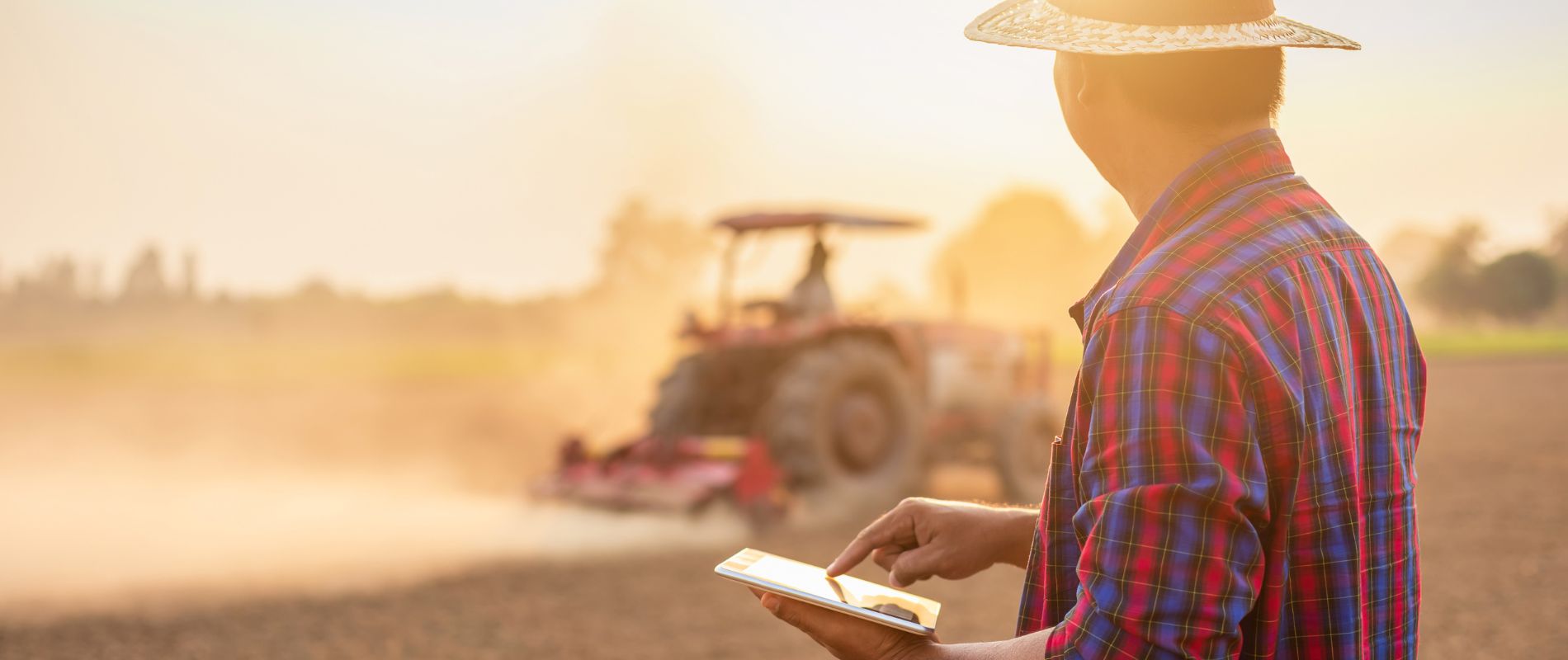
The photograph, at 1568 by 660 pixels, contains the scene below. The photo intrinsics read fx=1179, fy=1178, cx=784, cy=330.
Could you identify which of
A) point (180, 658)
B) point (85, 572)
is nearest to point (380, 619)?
point (180, 658)

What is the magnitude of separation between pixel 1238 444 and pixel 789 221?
7601mm

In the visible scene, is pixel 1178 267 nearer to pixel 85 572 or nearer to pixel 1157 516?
pixel 1157 516

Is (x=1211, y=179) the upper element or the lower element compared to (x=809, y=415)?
upper

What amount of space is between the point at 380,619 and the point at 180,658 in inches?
35.3

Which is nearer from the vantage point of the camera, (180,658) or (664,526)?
(180,658)

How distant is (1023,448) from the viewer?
9859 mm

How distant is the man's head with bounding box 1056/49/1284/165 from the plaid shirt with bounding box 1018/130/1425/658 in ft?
0.14

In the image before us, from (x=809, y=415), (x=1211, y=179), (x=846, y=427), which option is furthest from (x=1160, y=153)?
(x=846, y=427)

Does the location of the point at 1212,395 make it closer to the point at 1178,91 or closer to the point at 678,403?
the point at 1178,91

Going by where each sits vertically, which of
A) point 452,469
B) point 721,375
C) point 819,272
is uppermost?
point 819,272

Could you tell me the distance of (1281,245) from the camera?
1.26 metres

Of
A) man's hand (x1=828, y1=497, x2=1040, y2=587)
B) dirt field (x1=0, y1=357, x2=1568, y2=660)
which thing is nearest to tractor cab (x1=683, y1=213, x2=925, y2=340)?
dirt field (x1=0, y1=357, x2=1568, y2=660)

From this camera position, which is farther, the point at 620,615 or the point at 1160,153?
the point at 620,615

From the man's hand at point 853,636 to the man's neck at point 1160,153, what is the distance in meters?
0.57
